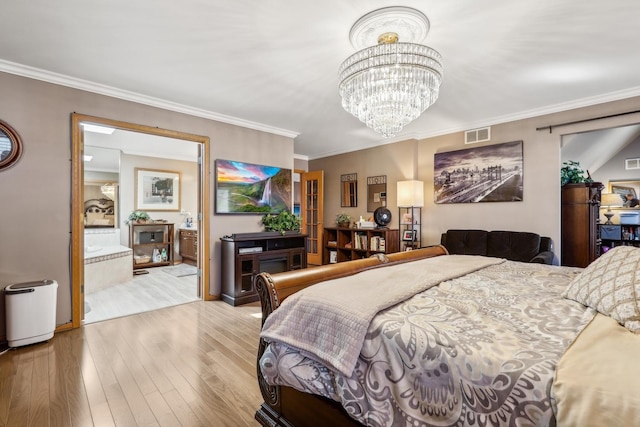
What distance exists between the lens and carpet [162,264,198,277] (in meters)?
5.76

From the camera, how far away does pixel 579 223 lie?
373cm

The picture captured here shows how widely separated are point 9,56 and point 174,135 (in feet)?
5.01

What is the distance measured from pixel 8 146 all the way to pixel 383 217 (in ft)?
15.6

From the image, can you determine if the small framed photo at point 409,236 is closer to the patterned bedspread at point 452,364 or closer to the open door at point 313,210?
the open door at point 313,210

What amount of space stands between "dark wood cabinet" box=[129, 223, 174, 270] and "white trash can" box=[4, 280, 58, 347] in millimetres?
3659

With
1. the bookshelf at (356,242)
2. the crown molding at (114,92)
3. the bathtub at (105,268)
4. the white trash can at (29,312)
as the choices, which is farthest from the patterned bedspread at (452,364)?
the bathtub at (105,268)

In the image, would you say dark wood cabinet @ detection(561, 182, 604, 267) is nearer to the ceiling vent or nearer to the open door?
the ceiling vent

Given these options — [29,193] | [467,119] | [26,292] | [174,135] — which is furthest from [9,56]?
[467,119]

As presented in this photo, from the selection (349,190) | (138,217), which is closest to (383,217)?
(349,190)

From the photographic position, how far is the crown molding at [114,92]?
283 cm

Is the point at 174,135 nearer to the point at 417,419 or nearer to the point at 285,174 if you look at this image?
the point at 285,174

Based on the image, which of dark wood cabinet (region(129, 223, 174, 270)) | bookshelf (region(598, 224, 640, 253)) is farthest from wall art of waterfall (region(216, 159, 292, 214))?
bookshelf (region(598, 224, 640, 253))

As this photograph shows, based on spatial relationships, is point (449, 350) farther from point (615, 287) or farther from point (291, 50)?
point (291, 50)

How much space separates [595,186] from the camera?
3.67 m
